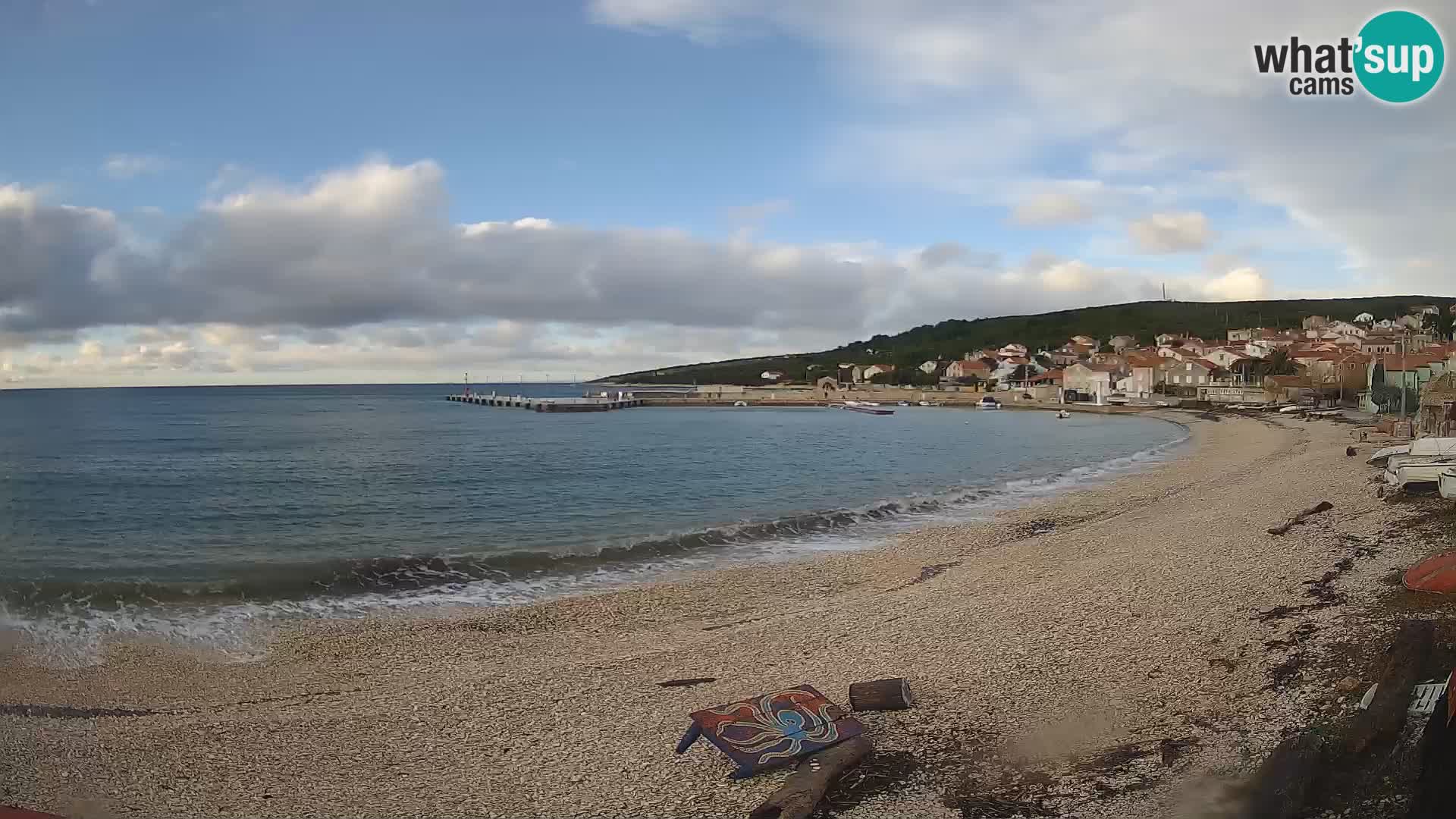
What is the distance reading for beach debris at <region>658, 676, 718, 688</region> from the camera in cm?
839

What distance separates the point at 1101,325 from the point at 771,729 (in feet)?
581

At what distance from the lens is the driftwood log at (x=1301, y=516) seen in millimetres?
14145

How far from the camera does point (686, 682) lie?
8.47 metres

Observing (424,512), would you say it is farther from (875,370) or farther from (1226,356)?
(875,370)

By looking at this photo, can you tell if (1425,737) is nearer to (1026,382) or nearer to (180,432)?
(180,432)

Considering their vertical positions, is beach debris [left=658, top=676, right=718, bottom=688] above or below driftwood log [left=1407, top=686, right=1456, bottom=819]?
below

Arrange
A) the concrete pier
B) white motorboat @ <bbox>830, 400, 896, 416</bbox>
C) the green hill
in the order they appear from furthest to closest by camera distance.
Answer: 1. the green hill
2. the concrete pier
3. white motorboat @ <bbox>830, 400, 896, 416</bbox>

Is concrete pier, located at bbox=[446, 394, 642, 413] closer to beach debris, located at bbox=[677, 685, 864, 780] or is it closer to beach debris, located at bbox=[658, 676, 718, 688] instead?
beach debris, located at bbox=[658, 676, 718, 688]

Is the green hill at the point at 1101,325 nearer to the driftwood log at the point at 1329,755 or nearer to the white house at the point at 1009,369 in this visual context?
the white house at the point at 1009,369

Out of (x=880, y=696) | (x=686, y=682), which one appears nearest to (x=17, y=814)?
(x=686, y=682)

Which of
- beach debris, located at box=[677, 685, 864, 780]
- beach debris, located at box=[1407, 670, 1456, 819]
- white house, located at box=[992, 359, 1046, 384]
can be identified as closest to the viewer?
beach debris, located at box=[1407, 670, 1456, 819]

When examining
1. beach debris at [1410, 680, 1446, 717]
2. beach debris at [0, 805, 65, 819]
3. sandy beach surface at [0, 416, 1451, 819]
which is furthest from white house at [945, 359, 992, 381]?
beach debris at [0, 805, 65, 819]

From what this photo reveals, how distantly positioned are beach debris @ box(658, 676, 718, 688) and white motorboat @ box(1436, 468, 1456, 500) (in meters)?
12.6

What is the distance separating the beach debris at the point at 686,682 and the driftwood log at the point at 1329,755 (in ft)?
15.5
